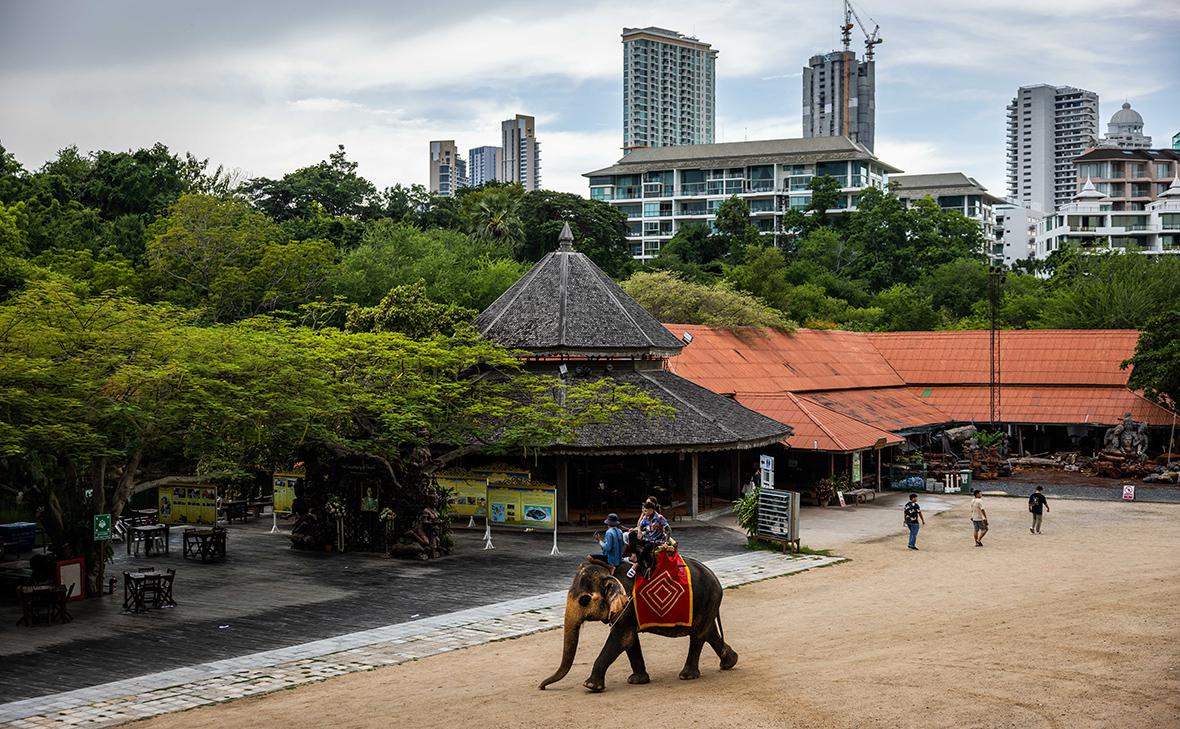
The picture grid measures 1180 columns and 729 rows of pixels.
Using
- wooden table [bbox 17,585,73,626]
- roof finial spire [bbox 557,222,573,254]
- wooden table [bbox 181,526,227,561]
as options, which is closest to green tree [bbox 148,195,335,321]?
roof finial spire [bbox 557,222,573,254]

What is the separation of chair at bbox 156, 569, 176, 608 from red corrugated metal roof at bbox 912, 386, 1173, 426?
38.3m

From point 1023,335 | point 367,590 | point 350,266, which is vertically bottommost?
point 367,590

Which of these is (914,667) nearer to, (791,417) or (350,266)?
(791,417)

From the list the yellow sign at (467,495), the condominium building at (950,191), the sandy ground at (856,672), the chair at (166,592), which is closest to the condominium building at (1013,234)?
the condominium building at (950,191)

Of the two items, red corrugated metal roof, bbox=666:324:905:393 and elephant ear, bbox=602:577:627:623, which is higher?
red corrugated metal roof, bbox=666:324:905:393

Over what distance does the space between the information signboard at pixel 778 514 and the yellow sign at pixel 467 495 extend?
8.50m

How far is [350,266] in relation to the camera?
54594mm

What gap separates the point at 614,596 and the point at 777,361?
114 feet

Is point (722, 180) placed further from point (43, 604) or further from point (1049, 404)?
point (43, 604)

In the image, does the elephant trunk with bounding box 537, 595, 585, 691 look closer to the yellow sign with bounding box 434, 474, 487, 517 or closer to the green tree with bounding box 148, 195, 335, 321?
the yellow sign with bounding box 434, 474, 487, 517

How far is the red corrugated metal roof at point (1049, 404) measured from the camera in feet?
162

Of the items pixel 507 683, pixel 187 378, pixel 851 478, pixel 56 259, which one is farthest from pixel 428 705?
pixel 56 259

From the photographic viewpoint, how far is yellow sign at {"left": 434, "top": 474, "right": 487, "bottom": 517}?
33.5 meters

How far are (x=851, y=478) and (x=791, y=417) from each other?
3.01 meters
